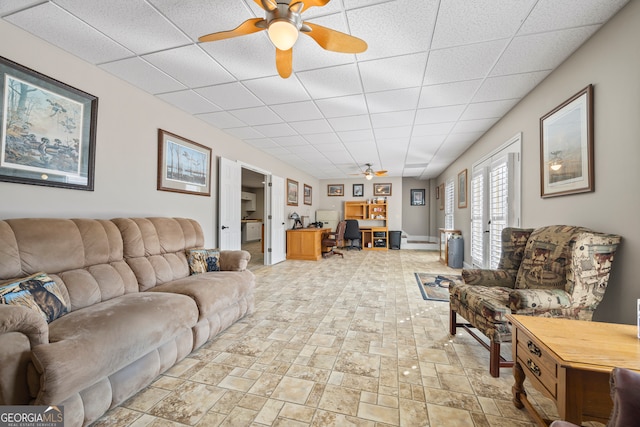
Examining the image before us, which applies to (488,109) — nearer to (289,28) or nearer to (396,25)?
(396,25)

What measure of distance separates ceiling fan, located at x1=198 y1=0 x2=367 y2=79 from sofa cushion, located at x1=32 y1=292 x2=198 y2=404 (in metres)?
1.88

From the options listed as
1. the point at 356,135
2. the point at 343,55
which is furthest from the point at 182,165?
the point at 356,135

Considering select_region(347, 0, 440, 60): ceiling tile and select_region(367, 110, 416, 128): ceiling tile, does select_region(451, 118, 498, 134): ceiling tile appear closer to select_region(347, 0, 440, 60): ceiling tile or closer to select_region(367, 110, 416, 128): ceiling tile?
select_region(367, 110, 416, 128): ceiling tile

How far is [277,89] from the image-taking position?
2779 millimetres

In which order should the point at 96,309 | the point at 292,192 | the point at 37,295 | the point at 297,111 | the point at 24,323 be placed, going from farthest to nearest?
1. the point at 292,192
2. the point at 297,111
3. the point at 96,309
4. the point at 37,295
5. the point at 24,323

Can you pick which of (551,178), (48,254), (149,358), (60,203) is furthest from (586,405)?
(60,203)

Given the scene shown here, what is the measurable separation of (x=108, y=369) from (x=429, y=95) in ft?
11.9

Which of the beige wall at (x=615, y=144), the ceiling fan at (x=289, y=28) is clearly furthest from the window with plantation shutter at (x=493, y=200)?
the ceiling fan at (x=289, y=28)

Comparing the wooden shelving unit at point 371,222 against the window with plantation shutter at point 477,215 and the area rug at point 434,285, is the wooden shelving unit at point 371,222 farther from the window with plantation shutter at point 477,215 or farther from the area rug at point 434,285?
the window with plantation shutter at point 477,215

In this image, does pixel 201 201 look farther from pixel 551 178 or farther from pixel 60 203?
pixel 551 178

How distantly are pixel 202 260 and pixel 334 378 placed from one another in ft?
6.24

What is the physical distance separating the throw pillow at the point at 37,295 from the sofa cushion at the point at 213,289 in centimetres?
65

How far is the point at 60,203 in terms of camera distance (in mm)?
2129

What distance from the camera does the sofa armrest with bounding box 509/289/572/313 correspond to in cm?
162
